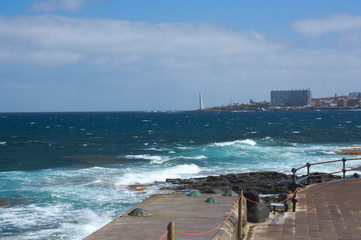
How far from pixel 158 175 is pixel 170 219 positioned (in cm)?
2083

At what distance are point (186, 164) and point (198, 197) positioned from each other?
2391 cm

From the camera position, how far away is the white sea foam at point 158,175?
29.4 meters

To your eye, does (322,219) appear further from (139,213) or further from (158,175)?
(158,175)

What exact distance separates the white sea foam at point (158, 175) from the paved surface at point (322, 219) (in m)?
14.8

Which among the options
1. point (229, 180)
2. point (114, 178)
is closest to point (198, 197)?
point (229, 180)

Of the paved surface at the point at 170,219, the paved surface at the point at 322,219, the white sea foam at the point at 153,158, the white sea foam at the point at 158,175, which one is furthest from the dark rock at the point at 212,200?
the white sea foam at the point at 153,158

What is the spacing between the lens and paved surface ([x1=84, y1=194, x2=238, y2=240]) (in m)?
9.73

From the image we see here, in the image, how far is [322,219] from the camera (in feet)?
41.7

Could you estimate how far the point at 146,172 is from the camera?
3316 cm

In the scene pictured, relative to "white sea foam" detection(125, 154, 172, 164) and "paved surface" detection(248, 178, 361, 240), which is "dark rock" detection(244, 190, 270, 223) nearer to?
"paved surface" detection(248, 178, 361, 240)

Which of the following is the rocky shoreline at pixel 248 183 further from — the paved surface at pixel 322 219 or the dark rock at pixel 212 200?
the dark rock at pixel 212 200

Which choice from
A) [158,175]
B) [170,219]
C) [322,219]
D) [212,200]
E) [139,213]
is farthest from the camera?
[158,175]

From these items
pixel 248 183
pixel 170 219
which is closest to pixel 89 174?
pixel 248 183

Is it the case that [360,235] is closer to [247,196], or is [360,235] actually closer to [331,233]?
[331,233]
